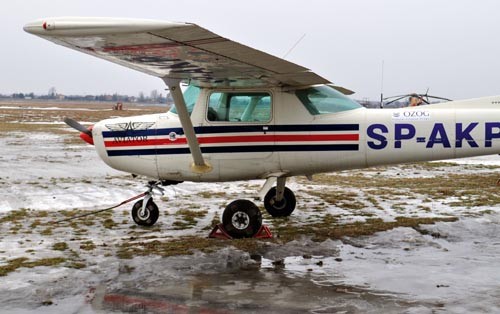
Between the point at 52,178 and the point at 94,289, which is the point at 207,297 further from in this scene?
the point at 52,178

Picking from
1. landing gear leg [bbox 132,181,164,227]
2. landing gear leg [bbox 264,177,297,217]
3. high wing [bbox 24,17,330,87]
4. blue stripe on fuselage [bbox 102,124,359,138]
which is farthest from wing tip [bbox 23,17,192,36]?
landing gear leg [bbox 264,177,297,217]

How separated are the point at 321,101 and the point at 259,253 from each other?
8.25ft

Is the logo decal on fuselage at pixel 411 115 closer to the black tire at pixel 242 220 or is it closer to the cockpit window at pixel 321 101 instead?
the cockpit window at pixel 321 101

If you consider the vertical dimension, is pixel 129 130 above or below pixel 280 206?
above

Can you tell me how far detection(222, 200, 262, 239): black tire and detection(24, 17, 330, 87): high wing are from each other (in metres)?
1.77

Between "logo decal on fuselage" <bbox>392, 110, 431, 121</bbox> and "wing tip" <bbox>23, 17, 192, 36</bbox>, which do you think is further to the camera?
"logo decal on fuselage" <bbox>392, 110, 431, 121</bbox>

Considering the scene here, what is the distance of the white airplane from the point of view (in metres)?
8.84

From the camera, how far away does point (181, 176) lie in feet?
31.2

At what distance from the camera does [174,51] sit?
725 centimetres

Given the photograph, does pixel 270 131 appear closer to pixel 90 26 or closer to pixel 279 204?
pixel 279 204

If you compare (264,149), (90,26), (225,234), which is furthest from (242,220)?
(90,26)

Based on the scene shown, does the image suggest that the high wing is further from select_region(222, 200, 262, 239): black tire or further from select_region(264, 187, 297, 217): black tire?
select_region(264, 187, 297, 217): black tire

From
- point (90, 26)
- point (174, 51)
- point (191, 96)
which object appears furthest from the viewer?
point (191, 96)

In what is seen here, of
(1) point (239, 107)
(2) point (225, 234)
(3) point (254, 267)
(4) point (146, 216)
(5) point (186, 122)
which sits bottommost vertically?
(3) point (254, 267)
